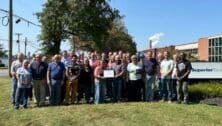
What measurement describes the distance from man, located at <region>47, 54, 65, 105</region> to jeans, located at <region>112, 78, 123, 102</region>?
1.84 metres

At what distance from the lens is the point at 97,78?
58.3 ft

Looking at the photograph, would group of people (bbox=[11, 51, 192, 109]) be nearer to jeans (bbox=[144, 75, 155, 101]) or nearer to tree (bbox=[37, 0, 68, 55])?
jeans (bbox=[144, 75, 155, 101])

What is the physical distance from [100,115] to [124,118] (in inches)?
29.5

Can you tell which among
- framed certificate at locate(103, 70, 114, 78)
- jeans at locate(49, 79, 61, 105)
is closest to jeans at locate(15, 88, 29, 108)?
jeans at locate(49, 79, 61, 105)

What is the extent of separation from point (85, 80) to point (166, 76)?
276 cm

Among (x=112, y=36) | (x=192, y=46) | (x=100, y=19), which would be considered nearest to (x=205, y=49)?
(x=192, y=46)

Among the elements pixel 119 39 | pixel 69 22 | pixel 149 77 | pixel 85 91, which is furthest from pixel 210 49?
pixel 85 91

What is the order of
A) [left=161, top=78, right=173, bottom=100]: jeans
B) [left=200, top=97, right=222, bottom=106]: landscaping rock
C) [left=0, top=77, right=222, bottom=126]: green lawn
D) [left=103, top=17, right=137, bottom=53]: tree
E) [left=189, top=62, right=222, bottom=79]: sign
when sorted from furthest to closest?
[left=103, top=17, right=137, bottom=53]: tree
[left=189, top=62, right=222, bottom=79]: sign
[left=161, top=78, right=173, bottom=100]: jeans
[left=200, top=97, right=222, bottom=106]: landscaping rock
[left=0, top=77, right=222, bottom=126]: green lawn

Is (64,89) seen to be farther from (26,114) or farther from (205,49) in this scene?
(205,49)

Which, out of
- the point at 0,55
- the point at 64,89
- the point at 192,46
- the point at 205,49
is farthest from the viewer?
the point at 0,55

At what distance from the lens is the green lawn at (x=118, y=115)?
14594 mm

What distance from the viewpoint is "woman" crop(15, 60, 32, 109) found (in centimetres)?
1708

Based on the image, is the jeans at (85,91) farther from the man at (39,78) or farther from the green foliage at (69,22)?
the green foliage at (69,22)

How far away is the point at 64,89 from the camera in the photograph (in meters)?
18.0
